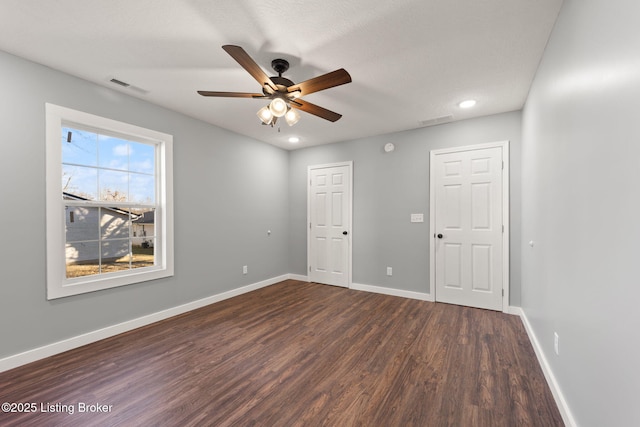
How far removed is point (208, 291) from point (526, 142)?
444 centimetres

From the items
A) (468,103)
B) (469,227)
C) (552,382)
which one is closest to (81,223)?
(552,382)

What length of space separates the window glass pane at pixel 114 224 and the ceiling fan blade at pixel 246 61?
2268 mm

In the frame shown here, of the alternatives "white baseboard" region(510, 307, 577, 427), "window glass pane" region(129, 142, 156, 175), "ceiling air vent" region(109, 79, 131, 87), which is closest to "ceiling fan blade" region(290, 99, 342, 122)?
"ceiling air vent" region(109, 79, 131, 87)

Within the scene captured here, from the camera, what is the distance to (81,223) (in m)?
2.74

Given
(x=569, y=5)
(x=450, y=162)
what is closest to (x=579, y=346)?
(x=569, y=5)

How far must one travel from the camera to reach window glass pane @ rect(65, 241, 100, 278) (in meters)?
2.68

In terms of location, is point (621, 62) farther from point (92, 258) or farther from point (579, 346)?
point (92, 258)

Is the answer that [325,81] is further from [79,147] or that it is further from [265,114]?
[79,147]

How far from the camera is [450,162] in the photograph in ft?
12.8

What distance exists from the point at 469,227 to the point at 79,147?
4.71 meters

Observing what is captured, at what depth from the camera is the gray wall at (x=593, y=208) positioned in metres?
0.96

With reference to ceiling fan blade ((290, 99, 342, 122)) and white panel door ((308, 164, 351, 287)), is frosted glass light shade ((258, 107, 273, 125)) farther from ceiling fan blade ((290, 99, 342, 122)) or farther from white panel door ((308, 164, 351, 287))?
white panel door ((308, 164, 351, 287))

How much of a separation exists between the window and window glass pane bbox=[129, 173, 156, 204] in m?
0.01

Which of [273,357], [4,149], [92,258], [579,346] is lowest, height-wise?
[273,357]
